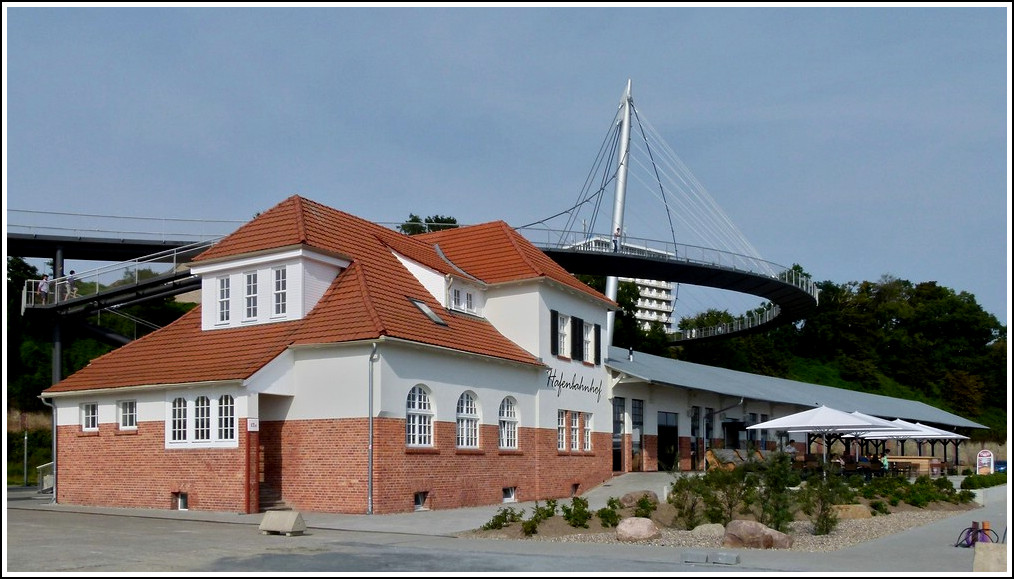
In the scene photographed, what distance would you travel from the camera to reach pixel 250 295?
26203mm

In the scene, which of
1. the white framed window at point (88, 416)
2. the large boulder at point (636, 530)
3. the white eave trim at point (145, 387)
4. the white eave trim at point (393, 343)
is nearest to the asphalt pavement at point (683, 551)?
the large boulder at point (636, 530)

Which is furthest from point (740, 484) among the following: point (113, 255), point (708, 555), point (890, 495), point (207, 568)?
point (113, 255)

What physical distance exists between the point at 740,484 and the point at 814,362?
84.2 metres

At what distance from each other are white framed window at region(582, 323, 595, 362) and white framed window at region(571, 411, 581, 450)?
1.85 meters

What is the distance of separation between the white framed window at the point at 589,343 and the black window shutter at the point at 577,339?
424mm

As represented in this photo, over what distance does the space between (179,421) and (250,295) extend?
3500 millimetres

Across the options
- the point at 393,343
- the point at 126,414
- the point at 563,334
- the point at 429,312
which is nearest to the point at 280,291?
the point at 429,312

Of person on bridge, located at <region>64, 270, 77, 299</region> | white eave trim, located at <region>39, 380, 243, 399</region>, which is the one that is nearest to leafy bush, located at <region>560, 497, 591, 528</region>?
white eave trim, located at <region>39, 380, 243, 399</region>

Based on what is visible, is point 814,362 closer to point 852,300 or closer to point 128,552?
point 852,300

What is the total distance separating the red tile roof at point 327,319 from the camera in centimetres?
2412

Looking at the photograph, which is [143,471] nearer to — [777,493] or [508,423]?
[508,423]

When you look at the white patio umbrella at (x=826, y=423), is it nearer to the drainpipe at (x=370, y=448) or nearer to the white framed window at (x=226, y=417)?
the drainpipe at (x=370, y=448)

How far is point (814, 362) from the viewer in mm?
99562

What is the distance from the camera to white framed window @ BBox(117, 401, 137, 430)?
25.8m
